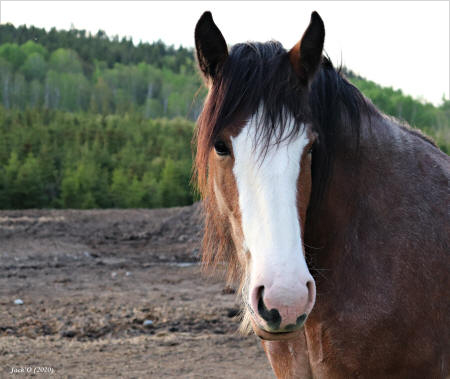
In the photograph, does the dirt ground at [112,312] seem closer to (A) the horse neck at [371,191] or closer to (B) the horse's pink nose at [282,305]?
(A) the horse neck at [371,191]

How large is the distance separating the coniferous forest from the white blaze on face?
35.5 inches

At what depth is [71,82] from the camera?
71.8 m

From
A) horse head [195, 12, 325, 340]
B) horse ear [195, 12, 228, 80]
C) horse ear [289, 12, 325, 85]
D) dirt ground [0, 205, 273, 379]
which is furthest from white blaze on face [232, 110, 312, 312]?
dirt ground [0, 205, 273, 379]

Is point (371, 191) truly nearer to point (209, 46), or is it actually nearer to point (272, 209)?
point (272, 209)

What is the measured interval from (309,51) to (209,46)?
18.7 inches

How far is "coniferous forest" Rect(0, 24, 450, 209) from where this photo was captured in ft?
42.9

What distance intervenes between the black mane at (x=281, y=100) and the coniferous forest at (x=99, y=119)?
0.50 metres

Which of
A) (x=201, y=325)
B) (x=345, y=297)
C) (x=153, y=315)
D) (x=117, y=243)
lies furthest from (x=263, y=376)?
(x=117, y=243)

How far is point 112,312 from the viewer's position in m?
6.80

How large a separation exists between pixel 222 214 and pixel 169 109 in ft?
255

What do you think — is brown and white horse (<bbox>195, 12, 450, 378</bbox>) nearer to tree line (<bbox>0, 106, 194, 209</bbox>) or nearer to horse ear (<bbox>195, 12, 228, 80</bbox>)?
horse ear (<bbox>195, 12, 228, 80</bbox>)

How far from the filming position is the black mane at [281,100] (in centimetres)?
220

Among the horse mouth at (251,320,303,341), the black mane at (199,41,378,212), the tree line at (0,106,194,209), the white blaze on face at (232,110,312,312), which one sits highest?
the black mane at (199,41,378,212)

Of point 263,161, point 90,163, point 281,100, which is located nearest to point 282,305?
point 263,161
